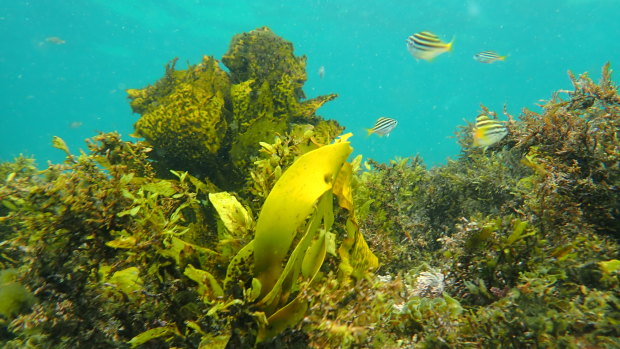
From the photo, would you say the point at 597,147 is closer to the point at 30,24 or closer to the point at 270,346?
the point at 270,346

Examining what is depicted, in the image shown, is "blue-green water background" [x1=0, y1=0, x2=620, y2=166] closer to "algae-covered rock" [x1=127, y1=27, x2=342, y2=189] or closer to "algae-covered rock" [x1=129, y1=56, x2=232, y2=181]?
"algae-covered rock" [x1=127, y1=27, x2=342, y2=189]

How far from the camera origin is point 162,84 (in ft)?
13.8

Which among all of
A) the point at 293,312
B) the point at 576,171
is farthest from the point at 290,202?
the point at 576,171

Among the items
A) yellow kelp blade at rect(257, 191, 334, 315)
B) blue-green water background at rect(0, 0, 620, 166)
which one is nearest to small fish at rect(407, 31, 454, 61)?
yellow kelp blade at rect(257, 191, 334, 315)

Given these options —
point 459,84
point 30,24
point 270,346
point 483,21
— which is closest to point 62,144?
point 270,346

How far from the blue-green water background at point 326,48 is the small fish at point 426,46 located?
19.1 feet

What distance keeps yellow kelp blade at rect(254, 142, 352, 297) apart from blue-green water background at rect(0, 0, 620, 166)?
11.0 metres

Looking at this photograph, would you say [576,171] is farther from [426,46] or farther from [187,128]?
[426,46]

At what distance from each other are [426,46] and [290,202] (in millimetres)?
5946

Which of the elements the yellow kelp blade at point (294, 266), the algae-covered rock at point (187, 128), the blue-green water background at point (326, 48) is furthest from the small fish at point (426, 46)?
the blue-green water background at point (326, 48)

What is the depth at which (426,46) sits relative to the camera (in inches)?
246

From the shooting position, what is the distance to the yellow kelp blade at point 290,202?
1.47m

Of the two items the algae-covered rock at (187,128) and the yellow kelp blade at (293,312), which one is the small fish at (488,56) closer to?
the algae-covered rock at (187,128)

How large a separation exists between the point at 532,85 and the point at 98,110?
478 feet
